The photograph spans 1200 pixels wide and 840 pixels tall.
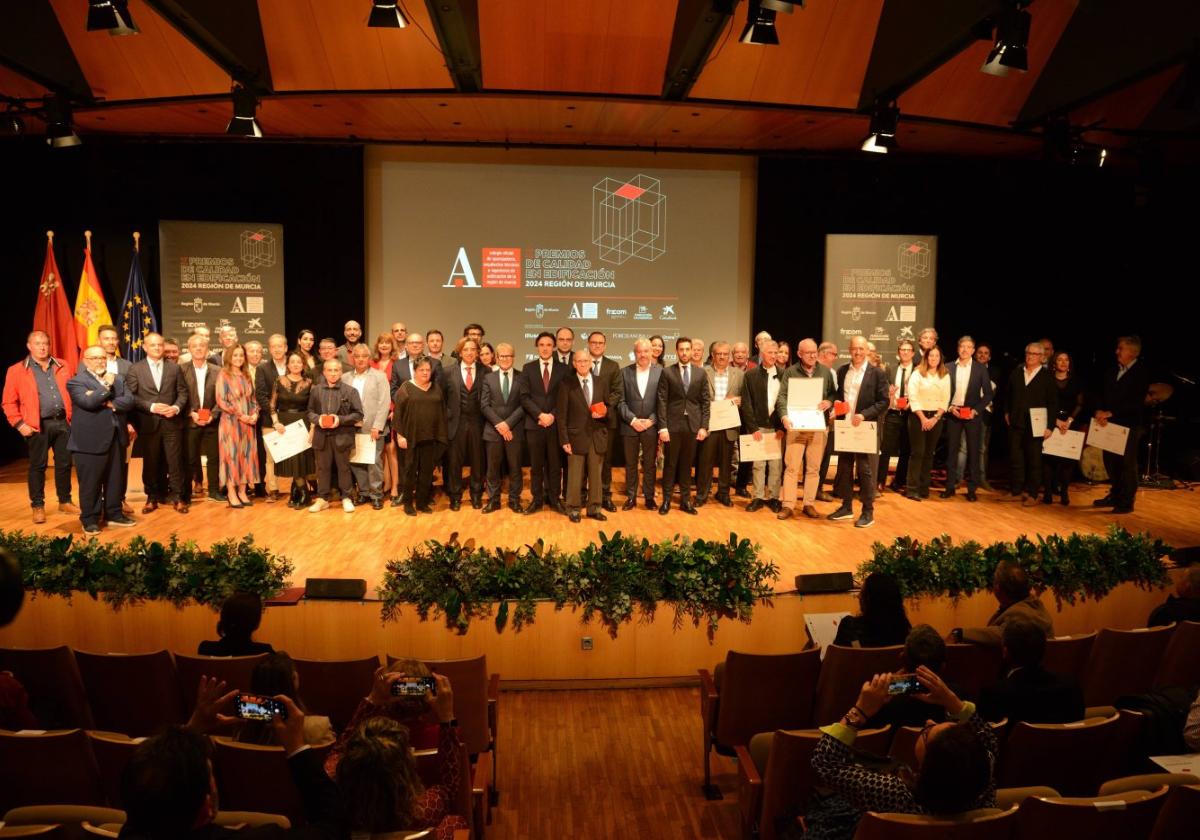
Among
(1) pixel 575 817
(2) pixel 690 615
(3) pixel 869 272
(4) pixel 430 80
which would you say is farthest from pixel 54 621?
(3) pixel 869 272

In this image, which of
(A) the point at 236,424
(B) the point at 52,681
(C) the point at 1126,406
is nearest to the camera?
(B) the point at 52,681

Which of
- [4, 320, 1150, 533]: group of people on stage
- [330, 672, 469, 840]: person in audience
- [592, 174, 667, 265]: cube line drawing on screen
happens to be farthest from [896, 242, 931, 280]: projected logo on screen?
[330, 672, 469, 840]: person in audience

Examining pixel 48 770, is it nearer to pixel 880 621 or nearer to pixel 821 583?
pixel 880 621

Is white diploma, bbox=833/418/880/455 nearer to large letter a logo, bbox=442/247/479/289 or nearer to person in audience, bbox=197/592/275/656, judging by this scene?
large letter a logo, bbox=442/247/479/289

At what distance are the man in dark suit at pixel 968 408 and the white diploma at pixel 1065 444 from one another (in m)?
0.65

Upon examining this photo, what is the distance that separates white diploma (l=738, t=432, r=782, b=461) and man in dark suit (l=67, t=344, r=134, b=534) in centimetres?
542

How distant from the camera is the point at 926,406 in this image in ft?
28.2

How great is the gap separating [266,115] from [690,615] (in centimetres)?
754

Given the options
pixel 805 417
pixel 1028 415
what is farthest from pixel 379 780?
pixel 1028 415

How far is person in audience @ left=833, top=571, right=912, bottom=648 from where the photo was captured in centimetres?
371

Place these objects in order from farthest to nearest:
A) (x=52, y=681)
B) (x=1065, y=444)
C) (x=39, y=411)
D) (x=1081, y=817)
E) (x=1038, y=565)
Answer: (x=1065, y=444), (x=39, y=411), (x=1038, y=565), (x=52, y=681), (x=1081, y=817)

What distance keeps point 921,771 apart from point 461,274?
29.9 ft

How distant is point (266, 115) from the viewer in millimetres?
9328

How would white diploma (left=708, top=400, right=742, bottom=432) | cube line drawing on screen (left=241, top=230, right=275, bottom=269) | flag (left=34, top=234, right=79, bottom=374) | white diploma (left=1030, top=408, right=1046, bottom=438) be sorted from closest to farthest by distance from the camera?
white diploma (left=708, top=400, right=742, bottom=432)
white diploma (left=1030, top=408, right=1046, bottom=438)
flag (left=34, top=234, right=79, bottom=374)
cube line drawing on screen (left=241, top=230, right=275, bottom=269)
